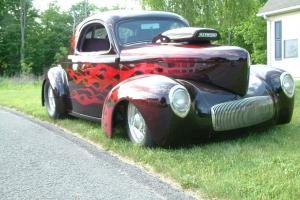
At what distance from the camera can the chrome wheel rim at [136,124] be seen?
5.83m

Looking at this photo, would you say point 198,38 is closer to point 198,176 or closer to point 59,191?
point 198,176

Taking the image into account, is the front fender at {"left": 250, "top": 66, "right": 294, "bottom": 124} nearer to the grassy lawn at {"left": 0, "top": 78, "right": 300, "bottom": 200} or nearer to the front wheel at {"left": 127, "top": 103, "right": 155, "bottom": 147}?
the grassy lawn at {"left": 0, "top": 78, "right": 300, "bottom": 200}

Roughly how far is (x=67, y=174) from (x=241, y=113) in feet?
6.90

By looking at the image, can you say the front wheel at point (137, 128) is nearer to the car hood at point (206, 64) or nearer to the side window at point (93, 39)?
the car hood at point (206, 64)

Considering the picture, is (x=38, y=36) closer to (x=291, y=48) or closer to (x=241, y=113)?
(x=291, y=48)

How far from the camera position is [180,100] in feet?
17.9

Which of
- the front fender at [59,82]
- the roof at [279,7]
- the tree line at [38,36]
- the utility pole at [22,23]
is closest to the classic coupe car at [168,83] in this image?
the front fender at [59,82]

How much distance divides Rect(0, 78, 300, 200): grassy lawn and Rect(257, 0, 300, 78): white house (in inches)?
651

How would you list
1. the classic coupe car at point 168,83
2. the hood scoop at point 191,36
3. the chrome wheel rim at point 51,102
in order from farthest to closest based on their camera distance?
the chrome wheel rim at point 51,102, the hood scoop at point 191,36, the classic coupe car at point 168,83

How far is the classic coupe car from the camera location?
5.54 meters

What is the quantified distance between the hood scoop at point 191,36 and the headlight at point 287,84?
102 centimetres

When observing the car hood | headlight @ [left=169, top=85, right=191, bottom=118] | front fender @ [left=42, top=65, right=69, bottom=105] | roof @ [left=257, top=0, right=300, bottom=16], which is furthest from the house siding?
headlight @ [left=169, top=85, right=191, bottom=118]

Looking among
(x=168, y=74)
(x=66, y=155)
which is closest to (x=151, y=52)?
(x=168, y=74)

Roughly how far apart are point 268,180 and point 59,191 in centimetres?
167
